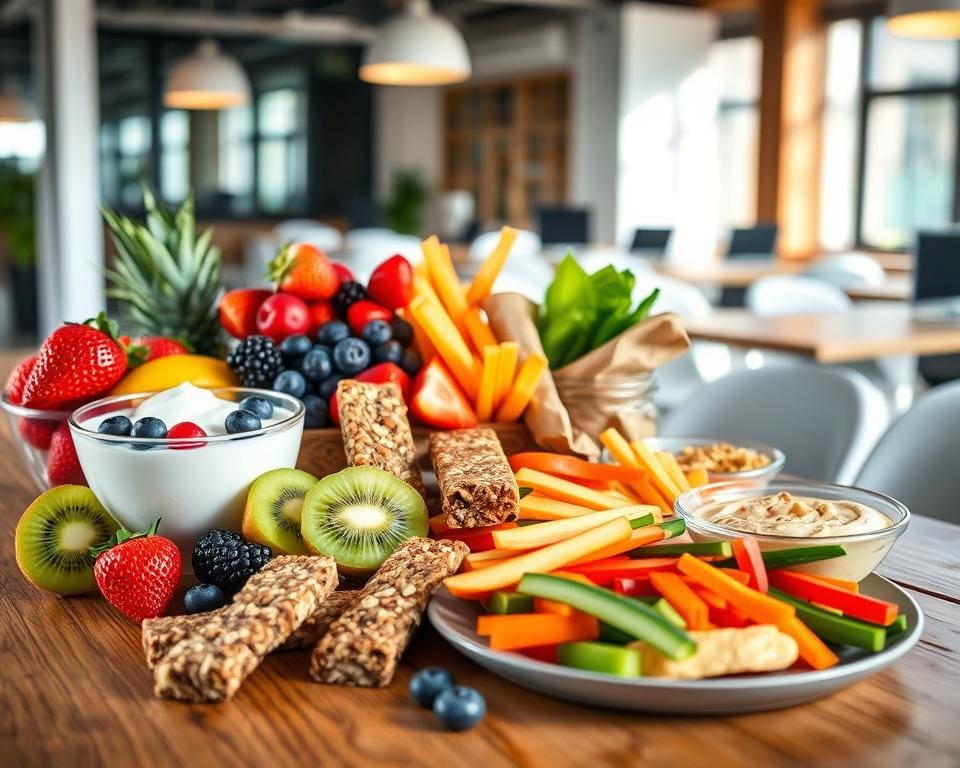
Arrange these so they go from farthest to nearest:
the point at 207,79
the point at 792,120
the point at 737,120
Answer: the point at 737,120, the point at 792,120, the point at 207,79

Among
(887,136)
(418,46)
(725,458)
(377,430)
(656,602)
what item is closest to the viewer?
(656,602)

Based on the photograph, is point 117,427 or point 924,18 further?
point 924,18

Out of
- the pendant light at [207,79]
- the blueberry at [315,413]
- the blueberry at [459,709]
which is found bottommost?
the blueberry at [459,709]

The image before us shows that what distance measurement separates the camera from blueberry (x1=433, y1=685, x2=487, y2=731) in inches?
30.4

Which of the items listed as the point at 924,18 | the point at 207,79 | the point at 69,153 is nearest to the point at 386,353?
the point at 924,18

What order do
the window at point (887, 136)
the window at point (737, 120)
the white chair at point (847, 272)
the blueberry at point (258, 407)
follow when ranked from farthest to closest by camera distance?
the window at point (737, 120), the window at point (887, 136), the white chair at point (847, 272), the blueberry at point (258, 407)

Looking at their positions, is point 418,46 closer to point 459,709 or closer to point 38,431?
point 38,431

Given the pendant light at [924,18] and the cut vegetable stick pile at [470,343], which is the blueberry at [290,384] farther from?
the pendant light at [924,18]

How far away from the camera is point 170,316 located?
159cm

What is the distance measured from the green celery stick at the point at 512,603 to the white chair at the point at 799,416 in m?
1.16

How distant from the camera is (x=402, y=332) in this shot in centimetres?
140

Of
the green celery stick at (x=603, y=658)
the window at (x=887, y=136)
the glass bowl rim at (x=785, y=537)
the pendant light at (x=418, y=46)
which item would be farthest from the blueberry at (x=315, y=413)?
the window at (x=887, y=136)

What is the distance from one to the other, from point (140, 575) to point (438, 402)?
44 centimetres

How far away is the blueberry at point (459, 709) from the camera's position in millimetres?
772
